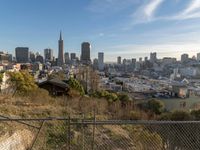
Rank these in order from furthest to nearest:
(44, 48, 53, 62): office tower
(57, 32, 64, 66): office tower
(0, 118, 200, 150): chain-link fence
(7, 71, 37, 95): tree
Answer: (44, 48, 53, 62): office tower, (57, 32, 64, 66): office tower, (7, 71, 37, 95): tree, (0, 118, 200, 150): chain-link fence

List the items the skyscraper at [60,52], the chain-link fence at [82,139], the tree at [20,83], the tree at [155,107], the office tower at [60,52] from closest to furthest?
1. the chain-link fence at [82,139]
2. the tree at [155,107]
3. the tree at [20,83]
4. the office tower at [60,52]
5. the skyscraper at [60,52]

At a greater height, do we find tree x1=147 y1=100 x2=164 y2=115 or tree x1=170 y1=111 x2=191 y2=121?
tree x1=170 y1=111 x2=191 y2=121

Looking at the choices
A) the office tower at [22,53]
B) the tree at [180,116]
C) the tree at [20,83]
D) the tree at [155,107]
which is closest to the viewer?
the tree at [180,116]

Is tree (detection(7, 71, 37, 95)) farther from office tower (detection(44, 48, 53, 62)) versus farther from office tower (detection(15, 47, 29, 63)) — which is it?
office tower (detection(44, 48, 53, 62))

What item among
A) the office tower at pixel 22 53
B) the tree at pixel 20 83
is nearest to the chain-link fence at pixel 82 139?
the tree at pixel 20 83

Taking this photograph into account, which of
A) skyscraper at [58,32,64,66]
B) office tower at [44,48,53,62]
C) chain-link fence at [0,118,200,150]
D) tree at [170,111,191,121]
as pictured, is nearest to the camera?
chain-link fence at [0,118,200,150]

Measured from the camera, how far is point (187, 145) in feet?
22.2

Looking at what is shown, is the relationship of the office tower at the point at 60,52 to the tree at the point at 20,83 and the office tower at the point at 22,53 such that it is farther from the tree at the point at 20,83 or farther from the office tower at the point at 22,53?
the tree at the point at 20,83

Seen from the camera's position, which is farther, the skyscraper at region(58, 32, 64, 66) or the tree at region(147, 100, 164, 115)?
the skyscraper at region(58, 32, 64, 66)

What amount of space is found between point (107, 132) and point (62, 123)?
184cm

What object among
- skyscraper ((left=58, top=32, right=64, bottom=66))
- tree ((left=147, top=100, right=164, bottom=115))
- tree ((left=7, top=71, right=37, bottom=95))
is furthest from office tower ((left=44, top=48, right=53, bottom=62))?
tree ((left=147, top=100, right=164, bottom=115))

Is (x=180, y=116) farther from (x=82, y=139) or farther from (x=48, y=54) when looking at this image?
(x=48, y=54)

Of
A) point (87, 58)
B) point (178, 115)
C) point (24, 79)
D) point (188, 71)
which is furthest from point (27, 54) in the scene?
point (178, 115)

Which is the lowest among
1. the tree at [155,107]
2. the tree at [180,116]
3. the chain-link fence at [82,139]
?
the tree at [155,107]
